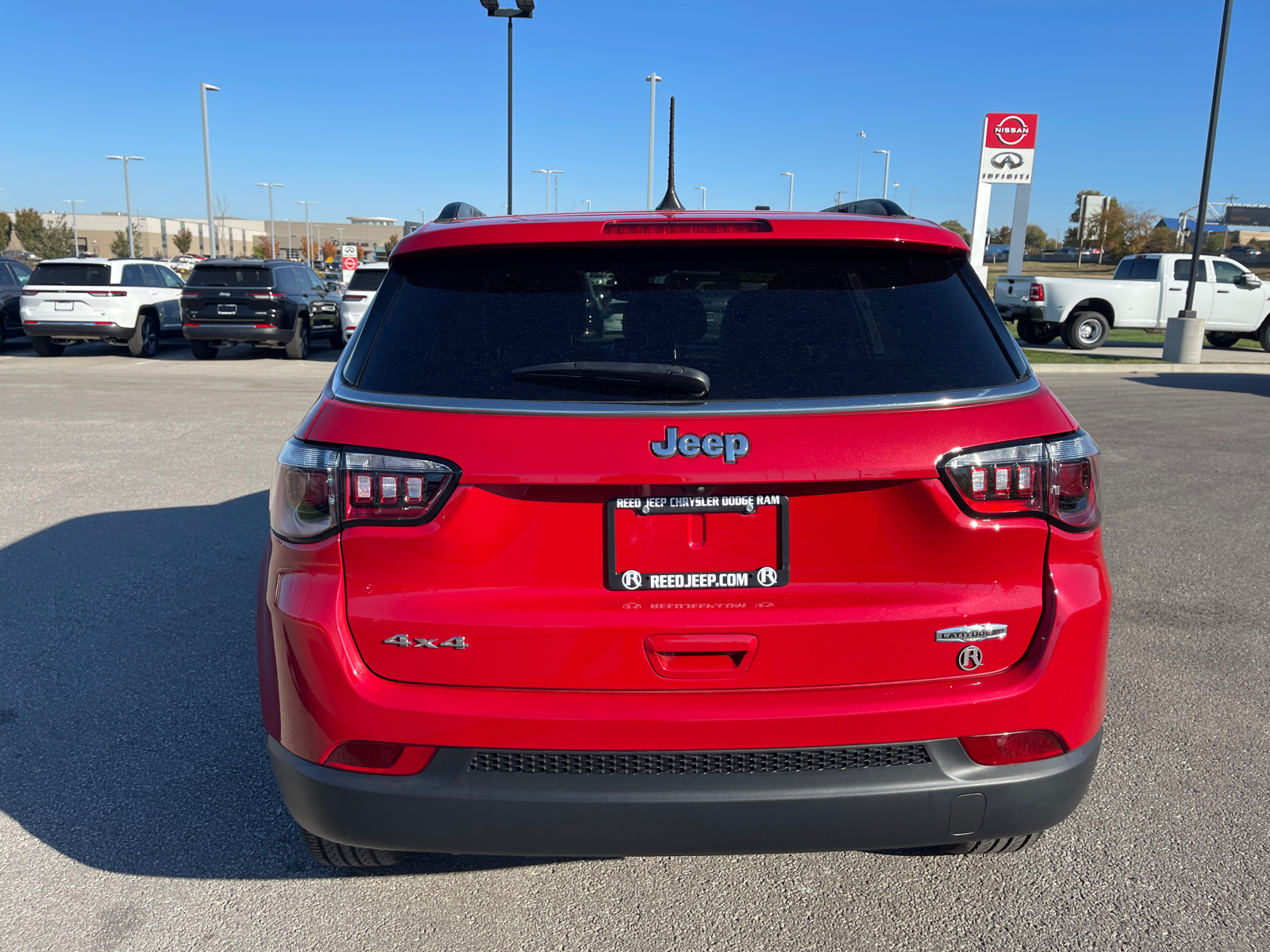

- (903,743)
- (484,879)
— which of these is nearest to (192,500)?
(484,879)

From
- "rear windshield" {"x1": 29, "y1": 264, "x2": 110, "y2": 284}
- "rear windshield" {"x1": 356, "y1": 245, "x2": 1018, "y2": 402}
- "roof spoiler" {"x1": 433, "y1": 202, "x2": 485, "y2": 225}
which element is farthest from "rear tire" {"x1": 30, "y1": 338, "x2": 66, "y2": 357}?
"rear windshield" {"x1": 356, "y1": 245, "x2": 1018, "y2": 402}

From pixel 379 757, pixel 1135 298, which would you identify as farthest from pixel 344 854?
pixel 1135 298

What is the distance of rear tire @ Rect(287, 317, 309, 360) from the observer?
64.5 ft

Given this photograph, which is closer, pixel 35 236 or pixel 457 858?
pixel 457 858

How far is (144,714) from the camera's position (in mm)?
3889

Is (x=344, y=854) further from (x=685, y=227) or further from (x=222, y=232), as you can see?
(x=222, y=232)

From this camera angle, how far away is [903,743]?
2262 mm

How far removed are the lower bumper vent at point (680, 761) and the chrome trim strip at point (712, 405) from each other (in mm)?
750

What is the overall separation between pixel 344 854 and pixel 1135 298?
79.2 feet

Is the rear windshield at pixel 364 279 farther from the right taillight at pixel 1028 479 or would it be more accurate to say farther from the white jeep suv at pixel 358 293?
the right taillight at pixel 1028 479

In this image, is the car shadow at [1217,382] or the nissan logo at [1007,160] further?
the nissan logo at [1007,160]

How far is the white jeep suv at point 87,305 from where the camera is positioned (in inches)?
726

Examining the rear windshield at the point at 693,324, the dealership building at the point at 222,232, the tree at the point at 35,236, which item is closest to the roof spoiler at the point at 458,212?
the rear windshield at the point at 693,324

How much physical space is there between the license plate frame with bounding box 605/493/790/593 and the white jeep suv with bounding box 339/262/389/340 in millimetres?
18387
